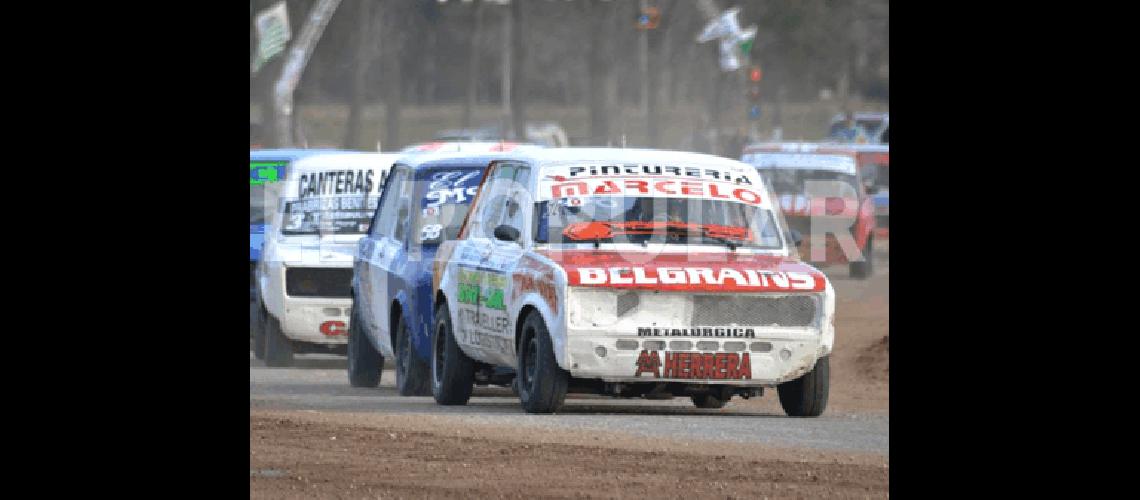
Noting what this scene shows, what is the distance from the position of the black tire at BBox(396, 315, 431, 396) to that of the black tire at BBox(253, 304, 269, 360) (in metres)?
3.09

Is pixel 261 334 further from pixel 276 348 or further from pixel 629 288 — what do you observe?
pixel 629 288

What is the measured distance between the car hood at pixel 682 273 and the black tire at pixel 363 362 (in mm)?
3369

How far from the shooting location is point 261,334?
18.6 metres

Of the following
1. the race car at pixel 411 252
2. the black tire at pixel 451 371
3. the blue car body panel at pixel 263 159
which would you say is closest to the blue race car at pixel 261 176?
the blue car body panel at pixel 263 159

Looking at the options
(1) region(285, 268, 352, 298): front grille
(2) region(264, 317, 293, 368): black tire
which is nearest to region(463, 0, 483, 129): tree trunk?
(2) region(264, 317, 293, 368): black tire

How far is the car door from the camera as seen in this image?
1519 cm

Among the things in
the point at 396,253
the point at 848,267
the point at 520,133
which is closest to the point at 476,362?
the point at 396,253

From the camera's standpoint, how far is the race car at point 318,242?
1736cm

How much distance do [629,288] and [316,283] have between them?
218 inches

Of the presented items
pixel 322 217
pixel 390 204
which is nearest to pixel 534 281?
pixel 390 204
